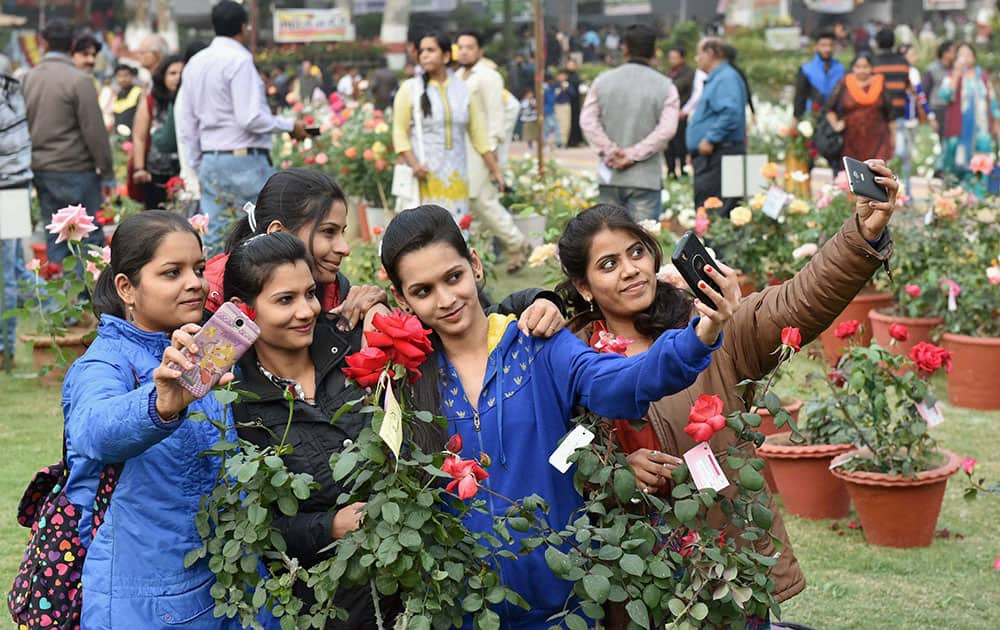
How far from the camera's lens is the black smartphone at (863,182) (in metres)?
2.57

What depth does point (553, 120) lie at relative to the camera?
22.4 m

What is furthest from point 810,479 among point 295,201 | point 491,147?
point 491,147

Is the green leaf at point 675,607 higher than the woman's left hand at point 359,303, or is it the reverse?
the woman's left hand at point 359,303

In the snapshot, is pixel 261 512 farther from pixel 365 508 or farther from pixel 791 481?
pixel 791 481

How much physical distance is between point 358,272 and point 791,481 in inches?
114

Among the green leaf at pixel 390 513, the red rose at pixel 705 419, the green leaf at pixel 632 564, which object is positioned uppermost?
the red rose at pixel 705 419

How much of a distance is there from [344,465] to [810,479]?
309cm

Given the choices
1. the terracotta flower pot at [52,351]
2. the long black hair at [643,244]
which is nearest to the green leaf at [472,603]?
the long black hair at [643,244]

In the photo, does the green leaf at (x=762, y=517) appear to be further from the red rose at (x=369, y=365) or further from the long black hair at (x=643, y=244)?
the red rose at (x=369, y=365)

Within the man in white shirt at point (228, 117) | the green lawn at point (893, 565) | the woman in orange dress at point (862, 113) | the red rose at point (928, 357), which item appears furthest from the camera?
the woman in orange dress at point (862, 113)

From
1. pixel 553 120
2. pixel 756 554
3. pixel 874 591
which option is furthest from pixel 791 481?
pixel 553 120

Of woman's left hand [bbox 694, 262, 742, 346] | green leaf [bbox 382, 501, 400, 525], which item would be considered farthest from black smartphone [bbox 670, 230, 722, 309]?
green leaf [bbox 382, 501, 400, 525]

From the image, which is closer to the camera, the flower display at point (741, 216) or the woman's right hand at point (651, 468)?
the woman's right hand at point (651, 468)

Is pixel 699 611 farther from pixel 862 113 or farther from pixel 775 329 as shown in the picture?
pixel 862 113
